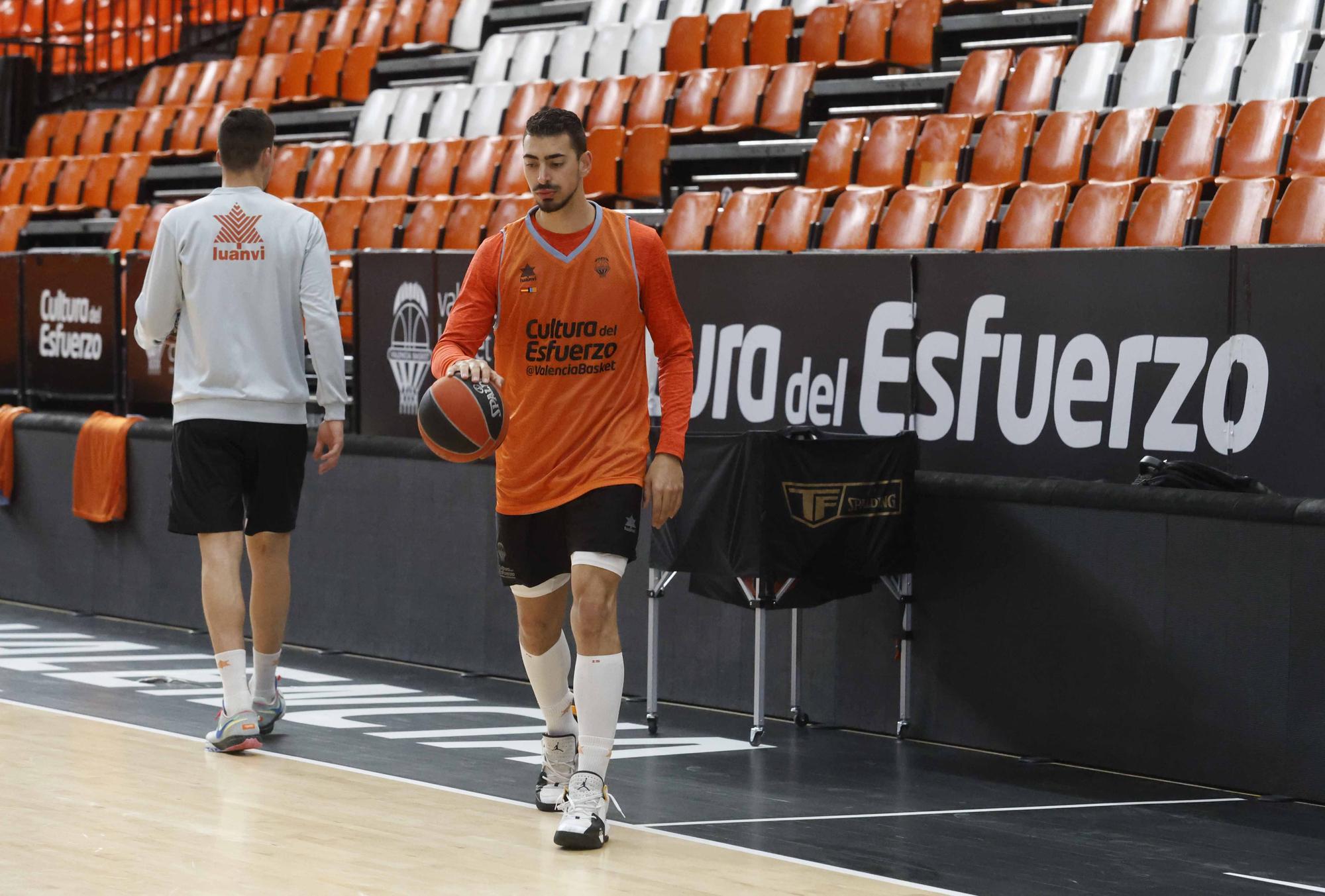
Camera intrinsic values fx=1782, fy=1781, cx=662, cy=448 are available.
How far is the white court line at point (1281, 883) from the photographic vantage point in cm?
427

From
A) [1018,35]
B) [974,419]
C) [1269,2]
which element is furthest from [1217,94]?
[974,419]

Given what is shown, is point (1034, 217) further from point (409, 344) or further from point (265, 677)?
point (265, 677)

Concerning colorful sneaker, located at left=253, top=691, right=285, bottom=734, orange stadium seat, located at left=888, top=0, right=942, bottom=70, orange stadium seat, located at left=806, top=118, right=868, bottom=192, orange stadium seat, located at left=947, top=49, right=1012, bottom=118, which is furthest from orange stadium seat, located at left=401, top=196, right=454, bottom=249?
colorful sneaker, located at left=253, top=691, right=285, bottom=734

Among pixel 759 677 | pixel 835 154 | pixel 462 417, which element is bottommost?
pixel 759 677

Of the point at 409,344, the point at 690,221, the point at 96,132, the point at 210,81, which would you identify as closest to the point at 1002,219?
the point at 690,221

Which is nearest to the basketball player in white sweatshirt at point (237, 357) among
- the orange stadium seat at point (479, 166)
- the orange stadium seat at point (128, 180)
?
the orange stadium seat at point (479, 166)

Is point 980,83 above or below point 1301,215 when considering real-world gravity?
above

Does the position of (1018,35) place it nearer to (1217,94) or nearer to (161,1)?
(1217,94)

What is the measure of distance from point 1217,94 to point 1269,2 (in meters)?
A: 0.74

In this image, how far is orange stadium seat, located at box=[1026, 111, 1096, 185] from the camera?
368 inches

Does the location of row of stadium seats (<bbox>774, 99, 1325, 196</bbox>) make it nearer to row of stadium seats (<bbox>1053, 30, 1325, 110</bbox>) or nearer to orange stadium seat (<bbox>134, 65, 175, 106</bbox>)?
row of stadium seats (<bbox>1053, 30, 1325, 110</bbox>)

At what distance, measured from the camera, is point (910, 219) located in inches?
356

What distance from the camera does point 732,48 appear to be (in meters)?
12.6

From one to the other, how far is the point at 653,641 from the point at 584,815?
214cm
